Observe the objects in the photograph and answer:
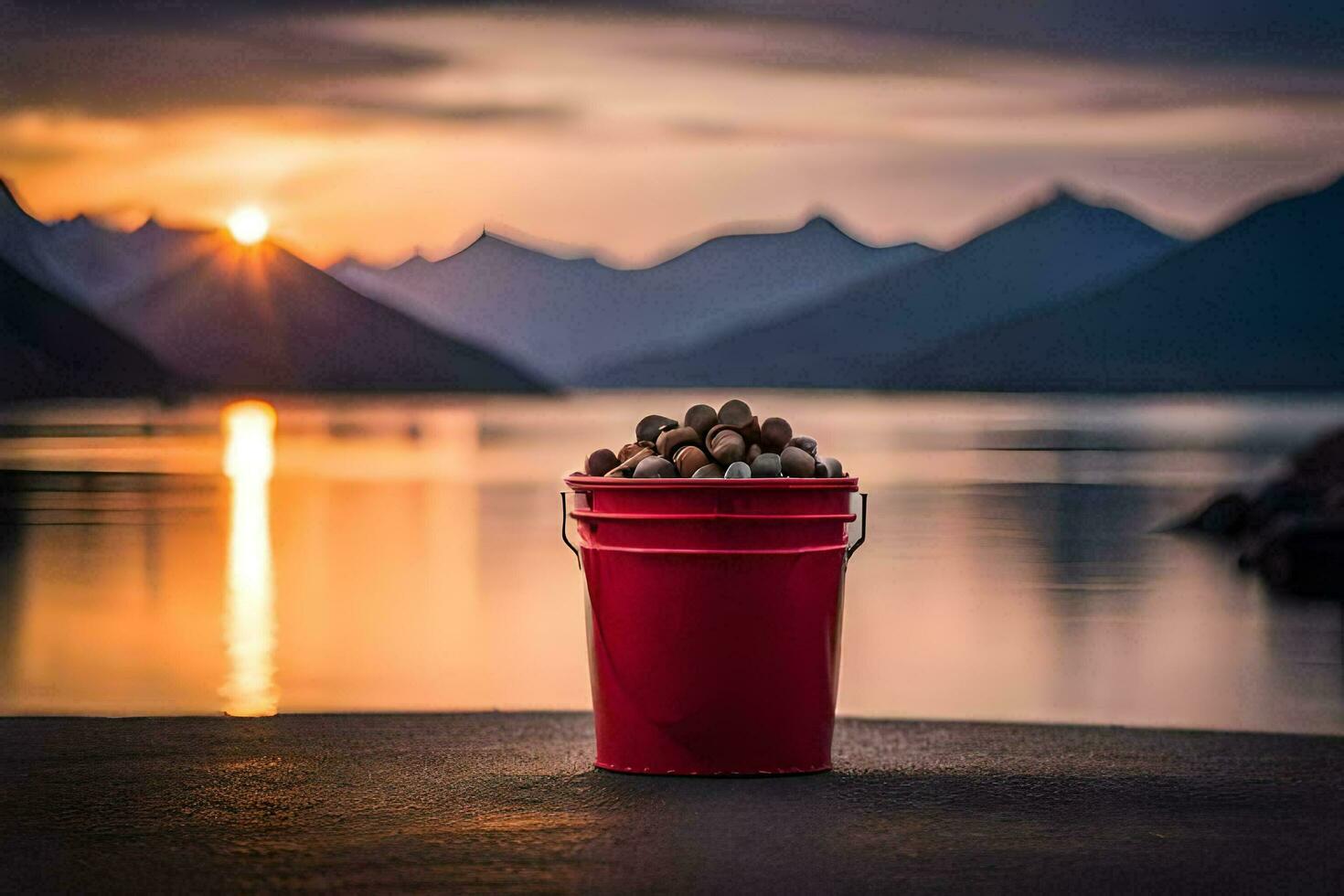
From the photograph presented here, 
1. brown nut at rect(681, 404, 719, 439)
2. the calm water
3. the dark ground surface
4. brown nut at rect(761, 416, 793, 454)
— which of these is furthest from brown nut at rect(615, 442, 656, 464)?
the calm water

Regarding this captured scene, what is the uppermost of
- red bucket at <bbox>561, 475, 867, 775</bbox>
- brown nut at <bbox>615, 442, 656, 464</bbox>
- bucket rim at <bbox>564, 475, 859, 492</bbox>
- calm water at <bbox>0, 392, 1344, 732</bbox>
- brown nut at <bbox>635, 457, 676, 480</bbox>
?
brown nut at <bbox>615, 442, 656, 464</bbox>

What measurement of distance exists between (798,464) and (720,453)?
25 cm

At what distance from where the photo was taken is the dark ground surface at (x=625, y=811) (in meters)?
4.95

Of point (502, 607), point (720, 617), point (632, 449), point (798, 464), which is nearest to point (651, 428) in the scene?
point (632, 449)

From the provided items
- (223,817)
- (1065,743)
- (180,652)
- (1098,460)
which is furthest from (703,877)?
(1098,460)

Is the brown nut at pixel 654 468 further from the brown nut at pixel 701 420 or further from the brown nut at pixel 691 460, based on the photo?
→ the brown nut at pixel 701 420

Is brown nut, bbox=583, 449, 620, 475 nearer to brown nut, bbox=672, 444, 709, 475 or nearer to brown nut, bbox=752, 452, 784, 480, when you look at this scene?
brown nut, bbox=672, 444, 709, 475

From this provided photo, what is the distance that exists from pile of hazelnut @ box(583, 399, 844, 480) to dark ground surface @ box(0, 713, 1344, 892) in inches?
37.5

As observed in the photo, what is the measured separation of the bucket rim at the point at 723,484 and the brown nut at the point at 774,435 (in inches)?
11.6

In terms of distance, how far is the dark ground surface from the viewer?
4945 mm

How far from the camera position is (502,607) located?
1653 cm

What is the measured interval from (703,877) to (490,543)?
65.0ft

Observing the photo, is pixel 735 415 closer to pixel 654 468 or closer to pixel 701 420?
pixel 701 420

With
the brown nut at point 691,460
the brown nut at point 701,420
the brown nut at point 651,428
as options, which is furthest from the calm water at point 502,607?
the brown nut at point 691,460
